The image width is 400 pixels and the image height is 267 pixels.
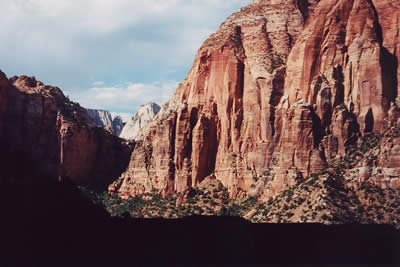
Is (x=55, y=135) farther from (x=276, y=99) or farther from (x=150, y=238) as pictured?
(x=150, y=238)

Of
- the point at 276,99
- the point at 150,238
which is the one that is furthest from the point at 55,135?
the point at 150,238

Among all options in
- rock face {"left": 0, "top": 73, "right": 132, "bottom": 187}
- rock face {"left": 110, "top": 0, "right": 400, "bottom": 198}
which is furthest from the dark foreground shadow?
rock face {"left": 0, "top": 73, "right": 132, "bottom": 187}

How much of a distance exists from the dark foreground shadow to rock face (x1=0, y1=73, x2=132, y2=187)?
1744 inches

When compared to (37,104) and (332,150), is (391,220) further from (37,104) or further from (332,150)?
(37,104)

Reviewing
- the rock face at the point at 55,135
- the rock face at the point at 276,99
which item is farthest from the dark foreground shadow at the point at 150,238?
the rock face at the point at 55,135

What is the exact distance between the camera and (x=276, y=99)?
254ft

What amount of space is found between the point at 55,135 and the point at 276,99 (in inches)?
1569

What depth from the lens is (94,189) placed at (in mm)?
97062

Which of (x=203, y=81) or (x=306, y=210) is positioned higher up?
(x=203, y=81)

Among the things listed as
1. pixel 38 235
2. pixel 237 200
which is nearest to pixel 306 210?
pixel 237 200

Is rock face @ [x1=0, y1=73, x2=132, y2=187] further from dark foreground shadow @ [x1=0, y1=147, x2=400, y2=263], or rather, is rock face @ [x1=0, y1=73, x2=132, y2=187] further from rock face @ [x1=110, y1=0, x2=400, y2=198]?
dark foreground shadow @ [x1=0, y1=147, x2=400, y2=263]

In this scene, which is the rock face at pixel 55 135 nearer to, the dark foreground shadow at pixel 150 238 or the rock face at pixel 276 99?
the rock face at pixel 276 99

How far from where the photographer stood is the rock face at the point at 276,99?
67.6 meters

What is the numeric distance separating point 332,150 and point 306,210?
11.3 m
